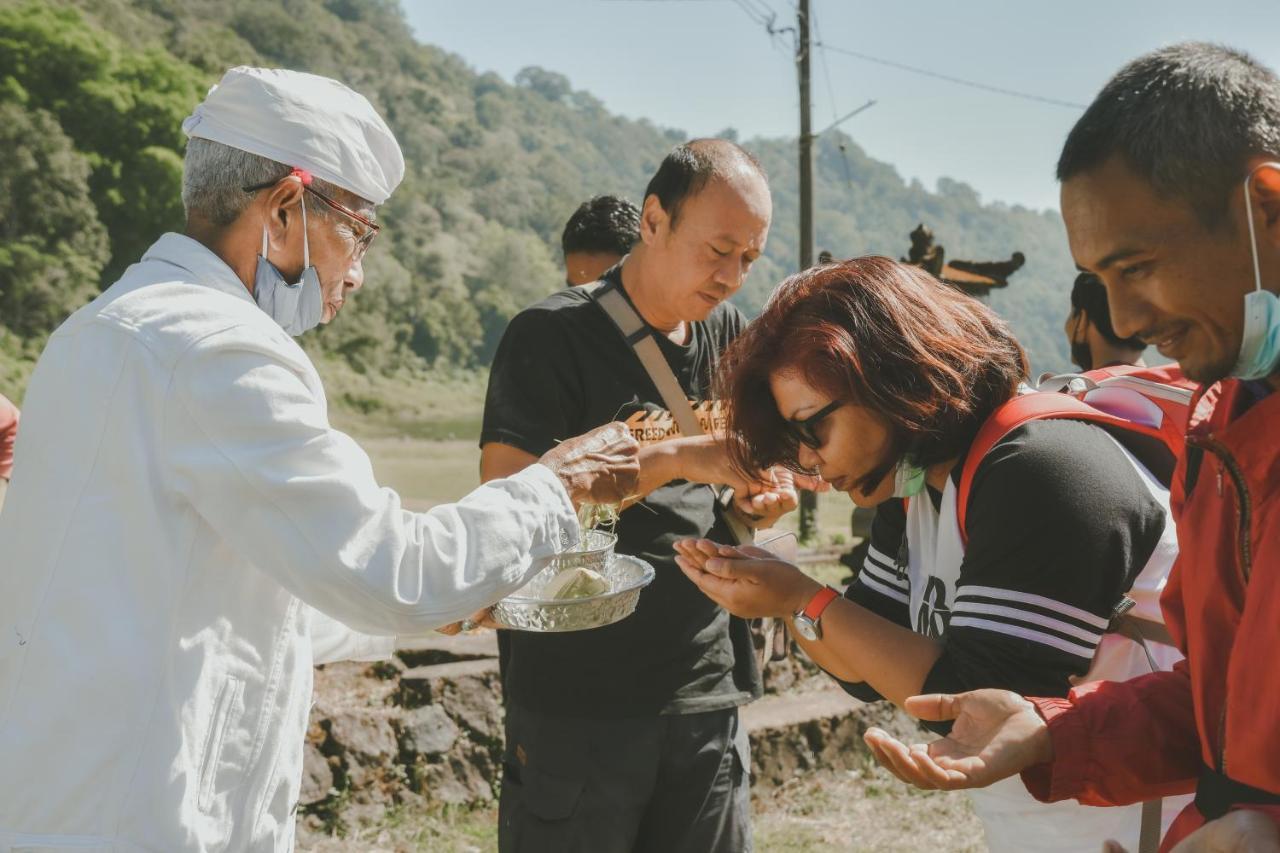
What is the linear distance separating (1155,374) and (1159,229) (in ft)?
2.70

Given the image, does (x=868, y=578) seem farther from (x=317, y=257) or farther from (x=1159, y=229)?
(x=317, y=257)

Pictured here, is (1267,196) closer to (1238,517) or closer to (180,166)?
(1238,517)

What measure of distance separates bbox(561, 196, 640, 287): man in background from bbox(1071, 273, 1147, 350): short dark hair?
76.5 inches

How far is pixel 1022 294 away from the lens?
15425 centimetres

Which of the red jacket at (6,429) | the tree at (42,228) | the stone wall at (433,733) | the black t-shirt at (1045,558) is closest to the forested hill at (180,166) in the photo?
the tree at (42,228)

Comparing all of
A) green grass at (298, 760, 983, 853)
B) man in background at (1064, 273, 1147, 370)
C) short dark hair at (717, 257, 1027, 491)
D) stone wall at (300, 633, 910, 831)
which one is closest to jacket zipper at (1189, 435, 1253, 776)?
short dark hair at (717, 257, 1027, 491)

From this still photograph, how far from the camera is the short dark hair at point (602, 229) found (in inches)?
190

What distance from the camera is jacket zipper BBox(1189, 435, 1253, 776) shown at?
1.38 m

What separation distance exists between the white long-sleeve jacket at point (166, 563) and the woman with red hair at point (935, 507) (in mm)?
878

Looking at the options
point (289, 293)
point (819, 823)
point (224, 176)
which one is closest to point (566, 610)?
point (289, 293)

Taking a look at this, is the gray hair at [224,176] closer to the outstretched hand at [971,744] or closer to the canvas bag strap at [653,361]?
the canvas bag strap at [653,361]

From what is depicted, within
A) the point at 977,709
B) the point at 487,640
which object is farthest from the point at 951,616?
the point at 487,640

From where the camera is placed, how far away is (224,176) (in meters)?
1.94

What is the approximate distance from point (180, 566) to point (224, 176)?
29.8 inches
